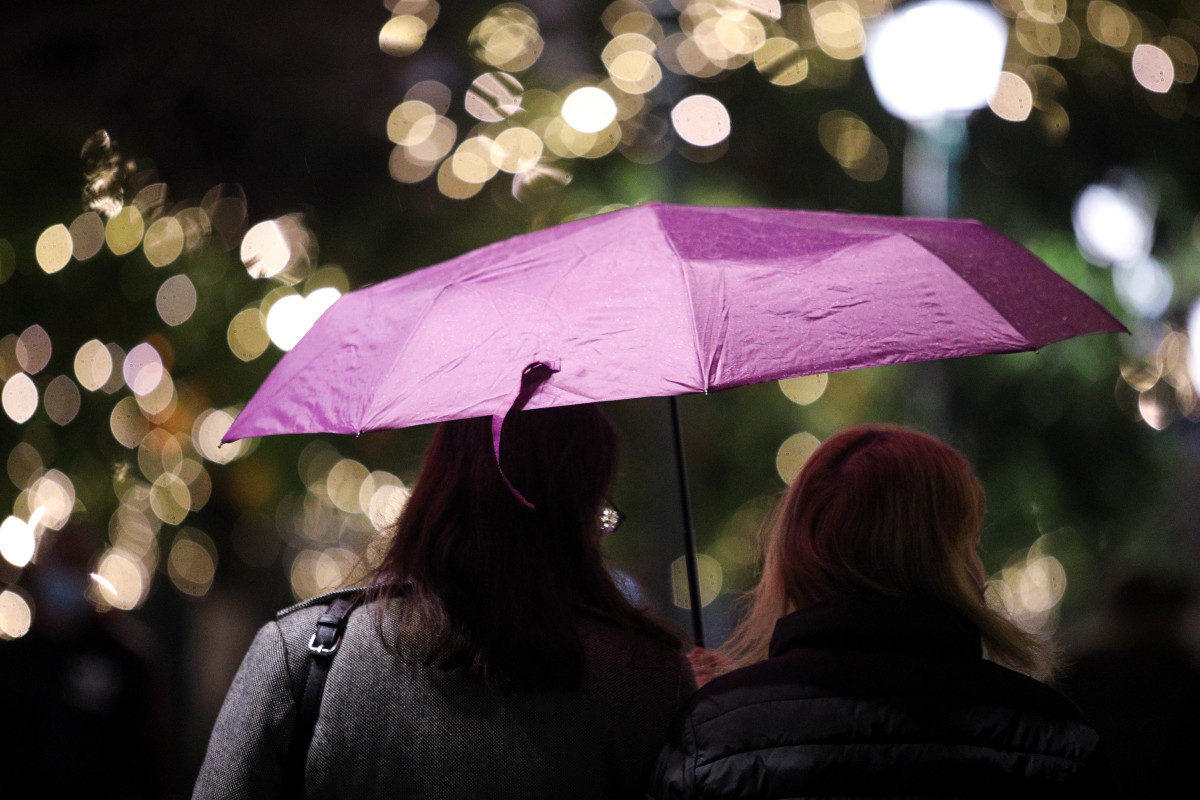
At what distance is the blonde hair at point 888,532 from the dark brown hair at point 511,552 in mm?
294

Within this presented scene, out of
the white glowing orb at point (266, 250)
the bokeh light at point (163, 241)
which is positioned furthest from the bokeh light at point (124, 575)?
the white glowing orb at point (266, 250)

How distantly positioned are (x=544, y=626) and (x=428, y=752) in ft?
0.96

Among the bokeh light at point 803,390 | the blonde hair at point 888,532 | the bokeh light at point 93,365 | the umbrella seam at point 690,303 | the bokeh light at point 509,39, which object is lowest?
the bokeh light at point 803,390

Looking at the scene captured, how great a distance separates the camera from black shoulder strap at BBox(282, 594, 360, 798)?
2.21 meters

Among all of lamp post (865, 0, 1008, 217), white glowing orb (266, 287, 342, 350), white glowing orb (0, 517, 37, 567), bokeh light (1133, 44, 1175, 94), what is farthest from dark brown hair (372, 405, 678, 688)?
bokeh light (1133, 44, 1175, 94)

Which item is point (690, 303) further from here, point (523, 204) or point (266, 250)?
point (266, 250)

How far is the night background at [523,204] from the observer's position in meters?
6.60

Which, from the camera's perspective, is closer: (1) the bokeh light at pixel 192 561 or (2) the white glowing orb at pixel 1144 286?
(2) the white glowing orb at pixel 1144 286

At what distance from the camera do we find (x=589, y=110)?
6672 millimetres

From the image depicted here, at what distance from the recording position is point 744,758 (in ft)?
6.82

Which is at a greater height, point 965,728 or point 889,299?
point 889,299

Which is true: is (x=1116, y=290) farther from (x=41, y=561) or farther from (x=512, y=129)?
(x=41, y=561)

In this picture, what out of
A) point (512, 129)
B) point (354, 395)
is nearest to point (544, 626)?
point (354, 395)

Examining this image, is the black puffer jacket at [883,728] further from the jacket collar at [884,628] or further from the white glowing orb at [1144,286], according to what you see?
the white glowing orb at [1144,286]
